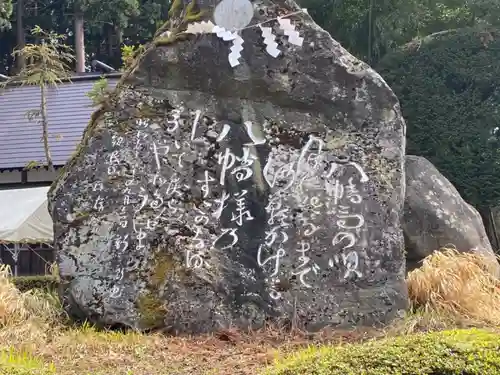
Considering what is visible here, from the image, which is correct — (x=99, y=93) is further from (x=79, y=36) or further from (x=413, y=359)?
(x=79, y=36)

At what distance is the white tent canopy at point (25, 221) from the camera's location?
10688 millimetres

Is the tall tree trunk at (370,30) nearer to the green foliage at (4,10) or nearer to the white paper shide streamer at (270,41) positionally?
the white paper shide streamer at (270,41)

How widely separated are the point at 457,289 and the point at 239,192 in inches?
84.3

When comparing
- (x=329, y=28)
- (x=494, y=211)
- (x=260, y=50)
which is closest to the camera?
(x=260, y=50)

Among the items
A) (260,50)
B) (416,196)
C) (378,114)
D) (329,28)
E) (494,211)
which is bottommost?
(494,211)

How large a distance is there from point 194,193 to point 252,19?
157 cm

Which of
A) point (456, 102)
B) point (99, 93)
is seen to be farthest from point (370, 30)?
point (99, 93)

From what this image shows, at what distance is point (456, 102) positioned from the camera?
40.1 feet

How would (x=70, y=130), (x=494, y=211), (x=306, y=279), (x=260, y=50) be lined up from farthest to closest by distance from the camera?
(x=70, y=130) < (x=494, y=211) < (x=260, y=50) < (x=306, y=279)

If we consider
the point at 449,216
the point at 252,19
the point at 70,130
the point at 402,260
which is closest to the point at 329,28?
the point at 70,130

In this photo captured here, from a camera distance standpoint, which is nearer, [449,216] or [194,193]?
[194,193]

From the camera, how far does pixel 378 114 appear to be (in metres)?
5.26

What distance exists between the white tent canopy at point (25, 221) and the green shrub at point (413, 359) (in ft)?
27.0

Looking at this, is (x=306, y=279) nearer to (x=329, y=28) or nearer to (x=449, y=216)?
(x=449, y=216)
